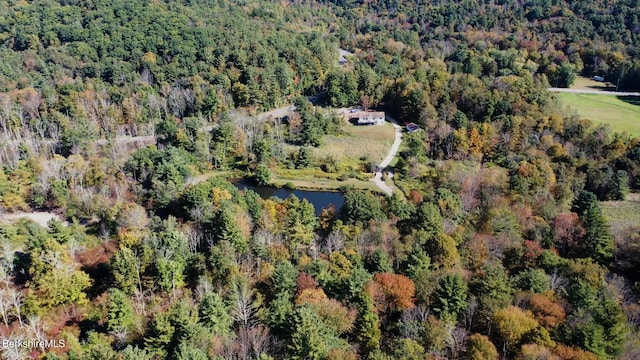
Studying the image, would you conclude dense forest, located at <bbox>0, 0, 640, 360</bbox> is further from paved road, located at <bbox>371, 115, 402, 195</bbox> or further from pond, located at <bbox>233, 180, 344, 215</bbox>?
pond, located at <bbox>233, 180, 344, 215</bbox>

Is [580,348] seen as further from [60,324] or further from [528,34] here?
[528,34]

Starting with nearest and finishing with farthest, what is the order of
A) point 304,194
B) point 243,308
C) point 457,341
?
point 457,341 → point 243,308 → point 304,194

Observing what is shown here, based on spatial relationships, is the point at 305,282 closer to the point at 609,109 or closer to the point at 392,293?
the point at 392,293

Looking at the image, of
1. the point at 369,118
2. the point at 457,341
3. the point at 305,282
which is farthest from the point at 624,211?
the point at 305,282

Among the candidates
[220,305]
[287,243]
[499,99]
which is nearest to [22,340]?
[220,305]

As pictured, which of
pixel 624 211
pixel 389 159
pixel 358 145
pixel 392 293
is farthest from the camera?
pixel 358 145

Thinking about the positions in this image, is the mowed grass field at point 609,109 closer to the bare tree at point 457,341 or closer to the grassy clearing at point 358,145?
the grassy clearing at point 358,145
